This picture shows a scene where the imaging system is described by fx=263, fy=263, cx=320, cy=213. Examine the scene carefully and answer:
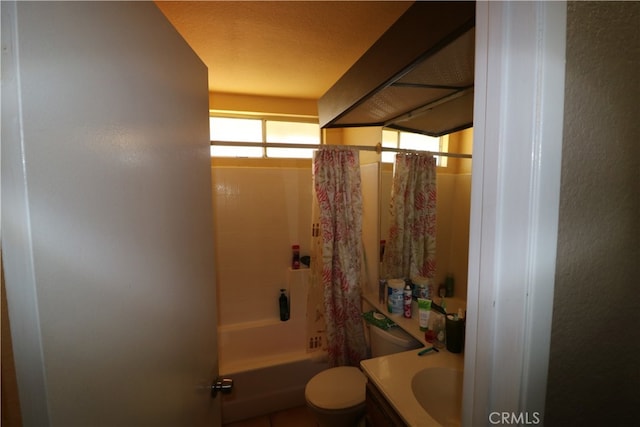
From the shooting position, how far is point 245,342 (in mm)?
2422

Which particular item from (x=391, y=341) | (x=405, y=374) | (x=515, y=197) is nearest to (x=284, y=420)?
(x=391, y=341)

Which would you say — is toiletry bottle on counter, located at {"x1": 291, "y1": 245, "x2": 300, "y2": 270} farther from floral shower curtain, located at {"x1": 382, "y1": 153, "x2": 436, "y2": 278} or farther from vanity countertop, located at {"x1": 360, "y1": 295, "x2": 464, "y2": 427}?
vanity countertop, located at {"x1": 360, "y1": 295, "x2": 464, "y2": 427}

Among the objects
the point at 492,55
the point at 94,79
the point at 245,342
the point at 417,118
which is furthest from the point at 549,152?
the point at 245,342

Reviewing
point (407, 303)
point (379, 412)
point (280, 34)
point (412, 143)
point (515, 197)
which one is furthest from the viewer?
point (412, 143)

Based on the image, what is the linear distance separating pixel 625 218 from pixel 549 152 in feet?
0.85

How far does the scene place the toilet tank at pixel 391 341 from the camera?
4.78 ft

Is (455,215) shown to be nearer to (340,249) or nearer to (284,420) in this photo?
(340,249)

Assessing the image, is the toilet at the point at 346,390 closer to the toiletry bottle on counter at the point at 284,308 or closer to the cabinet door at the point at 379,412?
the cabinet door at the point at 379,412

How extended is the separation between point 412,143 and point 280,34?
3.74ft

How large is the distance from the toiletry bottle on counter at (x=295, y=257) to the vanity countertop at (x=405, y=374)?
1370mm

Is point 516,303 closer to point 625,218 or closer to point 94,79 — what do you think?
point 625,218

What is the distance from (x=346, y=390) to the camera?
5.04ft

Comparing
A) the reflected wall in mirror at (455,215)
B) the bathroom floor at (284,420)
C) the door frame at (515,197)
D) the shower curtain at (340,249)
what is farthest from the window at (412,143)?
the bathroom floor at (284,420)

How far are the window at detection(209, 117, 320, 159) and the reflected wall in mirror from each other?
1.39 meters
